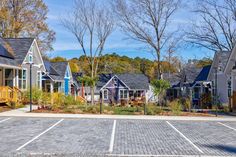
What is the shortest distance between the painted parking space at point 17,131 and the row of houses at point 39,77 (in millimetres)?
7664

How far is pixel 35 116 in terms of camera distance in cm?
1948

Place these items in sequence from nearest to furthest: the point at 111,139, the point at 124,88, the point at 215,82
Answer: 1. the point at 111,139
2. the point at 215,82
3. the point at 124,88

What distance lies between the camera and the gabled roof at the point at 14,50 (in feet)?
94.0

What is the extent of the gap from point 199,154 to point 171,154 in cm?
87

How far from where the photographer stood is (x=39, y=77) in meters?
35.8

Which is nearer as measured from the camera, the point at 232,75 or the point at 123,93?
the point at 232,75

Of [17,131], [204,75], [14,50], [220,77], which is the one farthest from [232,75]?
[14,50]

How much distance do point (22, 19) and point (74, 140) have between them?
36333 millimetres

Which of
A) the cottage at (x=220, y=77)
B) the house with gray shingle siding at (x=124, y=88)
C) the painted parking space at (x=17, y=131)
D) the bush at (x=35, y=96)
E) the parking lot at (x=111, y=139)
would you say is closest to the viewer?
the parking lot at (x=111, y=139)

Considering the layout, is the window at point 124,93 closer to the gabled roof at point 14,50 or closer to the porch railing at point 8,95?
the gabled roof at point 14,50

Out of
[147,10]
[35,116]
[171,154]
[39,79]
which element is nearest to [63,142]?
[171,154]

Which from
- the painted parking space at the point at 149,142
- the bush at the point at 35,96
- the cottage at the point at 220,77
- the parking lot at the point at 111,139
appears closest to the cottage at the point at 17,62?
the bush at the point at 35,96

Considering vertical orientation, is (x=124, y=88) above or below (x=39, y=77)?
below

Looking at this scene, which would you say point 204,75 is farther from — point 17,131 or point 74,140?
point 74,140
